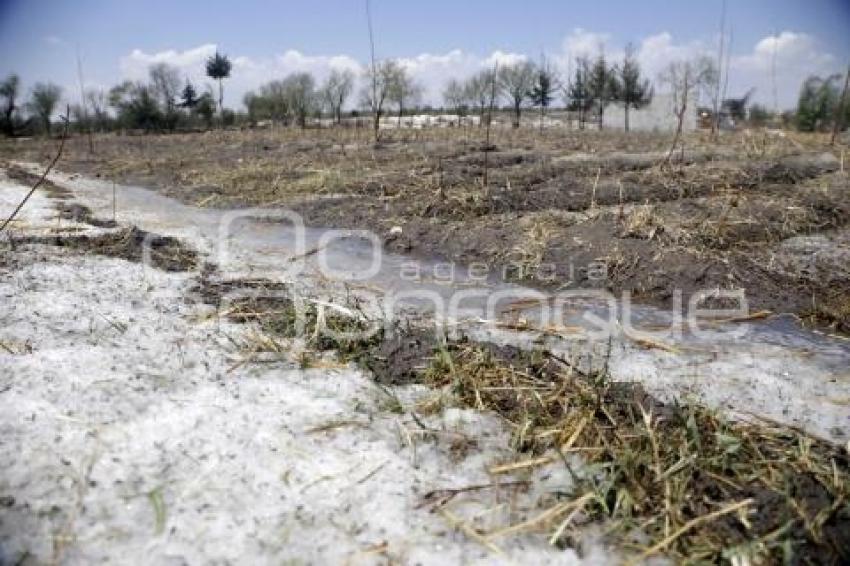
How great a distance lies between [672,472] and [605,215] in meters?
4.14

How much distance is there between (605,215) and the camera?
5918mm

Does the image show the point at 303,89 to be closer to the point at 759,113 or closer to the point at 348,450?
the point at 759,113

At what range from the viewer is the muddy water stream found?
2900mm

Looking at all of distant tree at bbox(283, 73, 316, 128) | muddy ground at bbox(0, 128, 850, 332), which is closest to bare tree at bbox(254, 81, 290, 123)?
distant tree at bbox(283, 73, 316, 128)

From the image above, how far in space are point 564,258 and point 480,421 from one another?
9.58 feet

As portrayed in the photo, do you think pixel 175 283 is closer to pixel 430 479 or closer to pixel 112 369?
pixel 112 369

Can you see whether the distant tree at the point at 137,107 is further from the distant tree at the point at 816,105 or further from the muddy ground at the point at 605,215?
the distant tree at the point at 816,105

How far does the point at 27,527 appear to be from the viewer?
187 centimetres

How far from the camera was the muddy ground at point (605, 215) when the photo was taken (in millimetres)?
4699

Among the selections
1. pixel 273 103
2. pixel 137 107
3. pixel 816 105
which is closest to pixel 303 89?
pixel 273 103

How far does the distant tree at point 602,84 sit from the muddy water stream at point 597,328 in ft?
114

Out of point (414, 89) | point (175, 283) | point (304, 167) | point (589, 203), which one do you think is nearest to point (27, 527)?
point (175, 283)

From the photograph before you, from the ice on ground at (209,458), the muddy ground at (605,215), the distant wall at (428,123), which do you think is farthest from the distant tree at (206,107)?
the ice on ground at (209,458)

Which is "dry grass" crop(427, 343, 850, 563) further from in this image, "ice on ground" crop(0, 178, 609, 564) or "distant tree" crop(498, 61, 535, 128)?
"distant tree" crop(498, 61, 535, 128)
